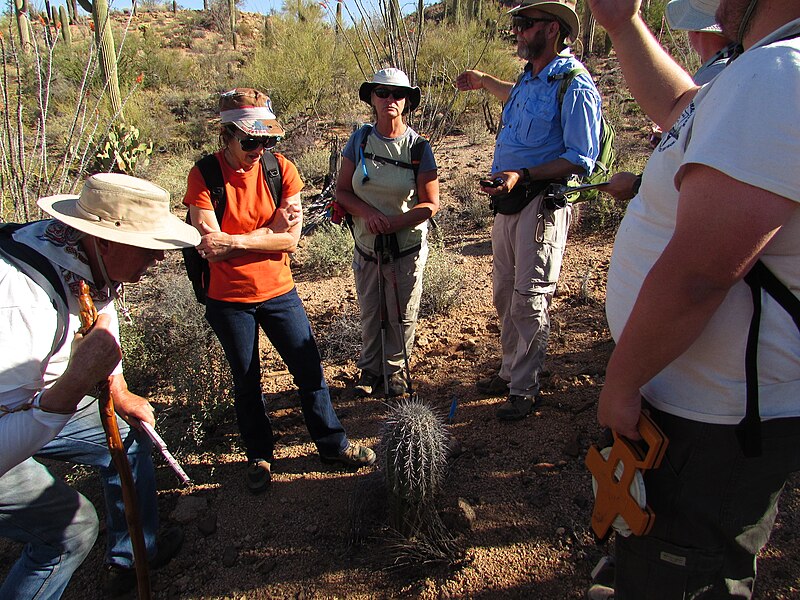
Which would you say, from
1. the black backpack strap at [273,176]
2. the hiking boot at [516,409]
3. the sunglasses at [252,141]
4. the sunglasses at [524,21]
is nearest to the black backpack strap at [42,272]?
the sunglasses at [252,141]

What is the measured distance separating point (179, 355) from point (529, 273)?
8.02 feet

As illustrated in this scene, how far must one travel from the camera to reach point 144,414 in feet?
6.79

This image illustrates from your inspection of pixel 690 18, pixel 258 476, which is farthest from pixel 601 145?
pixel 258 476

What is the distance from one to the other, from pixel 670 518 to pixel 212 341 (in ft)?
10.9

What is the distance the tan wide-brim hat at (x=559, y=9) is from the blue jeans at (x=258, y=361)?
1900 mm

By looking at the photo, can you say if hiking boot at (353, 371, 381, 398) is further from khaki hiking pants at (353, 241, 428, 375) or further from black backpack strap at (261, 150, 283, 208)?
black backpack strap at (261, 150, 283, 208)

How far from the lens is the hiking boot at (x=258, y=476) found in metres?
2.90

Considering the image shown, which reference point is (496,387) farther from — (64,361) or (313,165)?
(313,165)

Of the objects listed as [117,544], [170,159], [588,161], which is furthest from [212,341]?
[170,159]

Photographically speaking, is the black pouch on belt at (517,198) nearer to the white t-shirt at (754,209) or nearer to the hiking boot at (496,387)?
the hiking boot at (496,387)

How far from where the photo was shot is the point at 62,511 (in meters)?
1.95

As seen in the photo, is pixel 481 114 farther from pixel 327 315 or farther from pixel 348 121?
pixel 327 315

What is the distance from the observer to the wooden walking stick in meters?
1.76

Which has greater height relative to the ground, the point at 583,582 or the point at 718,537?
the point at 718,537
